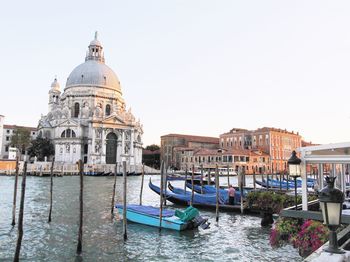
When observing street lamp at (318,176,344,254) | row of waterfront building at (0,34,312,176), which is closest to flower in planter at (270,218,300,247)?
street lamp at (318,176,344,254)

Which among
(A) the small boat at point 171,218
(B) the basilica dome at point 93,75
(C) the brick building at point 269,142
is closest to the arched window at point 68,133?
(B) the basilica dome at point 93,75

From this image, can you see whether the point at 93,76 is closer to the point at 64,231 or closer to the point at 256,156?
the point at 256,156

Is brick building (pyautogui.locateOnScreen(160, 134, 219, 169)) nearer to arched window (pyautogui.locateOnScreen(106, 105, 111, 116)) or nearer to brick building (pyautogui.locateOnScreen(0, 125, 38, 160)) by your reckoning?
arched window (pyautogui.locateOnScreen(106, 105, 111, 116))

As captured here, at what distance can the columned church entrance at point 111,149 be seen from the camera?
154 ft

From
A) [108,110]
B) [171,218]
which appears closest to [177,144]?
[108,110]

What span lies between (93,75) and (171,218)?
4518 cm

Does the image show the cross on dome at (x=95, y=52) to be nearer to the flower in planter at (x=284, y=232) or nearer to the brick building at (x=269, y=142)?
the brick building at (x=269, y=142)

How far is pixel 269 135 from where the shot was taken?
51.5m

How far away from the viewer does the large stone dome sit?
5138cm

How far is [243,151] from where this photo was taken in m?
48.9

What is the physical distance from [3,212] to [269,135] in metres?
44.4

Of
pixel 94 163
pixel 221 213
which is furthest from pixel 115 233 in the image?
pixel 94 163

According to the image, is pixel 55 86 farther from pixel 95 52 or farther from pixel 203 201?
pixel 203 201

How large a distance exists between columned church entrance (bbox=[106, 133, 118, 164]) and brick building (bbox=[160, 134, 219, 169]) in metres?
12.0
